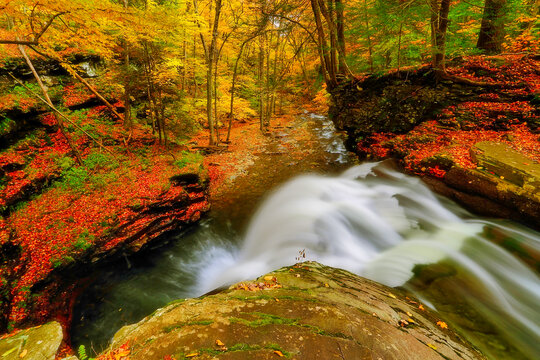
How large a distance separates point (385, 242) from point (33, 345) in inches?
272

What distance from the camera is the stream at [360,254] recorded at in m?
3.91

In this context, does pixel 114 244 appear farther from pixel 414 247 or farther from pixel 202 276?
pixel 414 247

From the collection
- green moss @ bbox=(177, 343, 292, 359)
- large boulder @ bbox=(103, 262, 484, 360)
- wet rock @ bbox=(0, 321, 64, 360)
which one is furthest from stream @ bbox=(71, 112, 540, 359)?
green moss @ bbox=(177, 343, 292, 359)

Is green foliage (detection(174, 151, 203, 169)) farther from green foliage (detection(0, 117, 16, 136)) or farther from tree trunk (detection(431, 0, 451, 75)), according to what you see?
tree trunk (detection(431, 0, 451, 75))

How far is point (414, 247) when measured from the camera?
5312 mm

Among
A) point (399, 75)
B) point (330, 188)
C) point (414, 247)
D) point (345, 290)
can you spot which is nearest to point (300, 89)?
point (399, 75)

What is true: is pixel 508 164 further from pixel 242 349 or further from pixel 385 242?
pixel 242 349

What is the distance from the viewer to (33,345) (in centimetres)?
275

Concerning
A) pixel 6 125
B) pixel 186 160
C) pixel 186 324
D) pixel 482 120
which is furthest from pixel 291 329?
pixel 6 125

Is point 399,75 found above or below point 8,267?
above

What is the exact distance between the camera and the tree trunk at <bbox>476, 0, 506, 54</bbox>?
27.6 ft

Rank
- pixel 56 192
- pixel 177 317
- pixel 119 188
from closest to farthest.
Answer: pixel 177 317 < pixel 56 192 < pixel 119 188

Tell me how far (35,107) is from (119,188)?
551 cm

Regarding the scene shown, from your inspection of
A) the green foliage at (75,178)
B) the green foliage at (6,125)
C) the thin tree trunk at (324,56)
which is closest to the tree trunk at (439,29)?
the thin tree trunk at (324,56)
